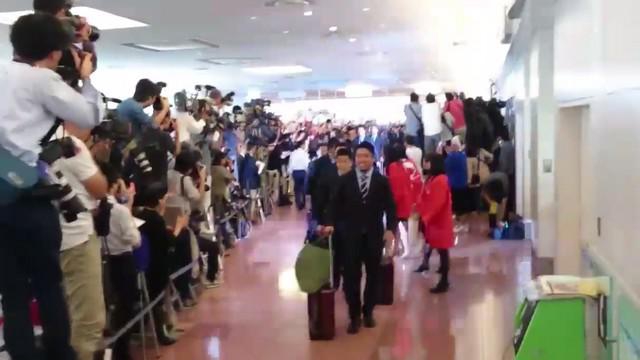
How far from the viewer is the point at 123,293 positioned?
19.0 feet

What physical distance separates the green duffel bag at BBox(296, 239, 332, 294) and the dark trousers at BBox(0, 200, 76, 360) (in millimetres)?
3666

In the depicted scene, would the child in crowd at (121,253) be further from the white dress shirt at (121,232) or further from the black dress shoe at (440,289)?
the black dress shoe at (440,289)

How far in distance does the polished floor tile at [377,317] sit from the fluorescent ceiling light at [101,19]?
4071 mm

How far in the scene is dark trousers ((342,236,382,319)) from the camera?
6906 millimetres

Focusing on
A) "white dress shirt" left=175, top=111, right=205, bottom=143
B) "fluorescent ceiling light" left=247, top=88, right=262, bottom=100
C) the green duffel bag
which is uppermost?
"fluorescent ceiling light" left=247, top=88, right=262, bottom=100

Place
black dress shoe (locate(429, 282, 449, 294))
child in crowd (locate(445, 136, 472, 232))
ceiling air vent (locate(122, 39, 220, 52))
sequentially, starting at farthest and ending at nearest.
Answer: ceiling air vent (locate(122, 39, 220, 52))
child in crowd (locate(445, 136, 472, 232))
black dress shoe (locate(429, 282, 449, 294))

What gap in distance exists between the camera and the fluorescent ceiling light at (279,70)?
23131 millimetres

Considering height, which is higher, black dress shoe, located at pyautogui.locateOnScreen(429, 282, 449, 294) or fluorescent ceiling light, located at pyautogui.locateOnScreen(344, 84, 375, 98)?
fluorescent ceiling light, located at pyautogui.locateOnScreen(344, 84, 375, 98)

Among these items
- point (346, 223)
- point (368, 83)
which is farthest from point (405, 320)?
point (368, 83)

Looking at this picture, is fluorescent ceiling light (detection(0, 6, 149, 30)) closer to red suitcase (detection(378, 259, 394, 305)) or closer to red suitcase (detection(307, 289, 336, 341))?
red suitcase (detection(378, 259, 394, 305))

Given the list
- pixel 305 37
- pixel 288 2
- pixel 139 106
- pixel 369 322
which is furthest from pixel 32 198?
pixel 305 37

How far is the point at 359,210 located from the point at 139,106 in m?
2.05

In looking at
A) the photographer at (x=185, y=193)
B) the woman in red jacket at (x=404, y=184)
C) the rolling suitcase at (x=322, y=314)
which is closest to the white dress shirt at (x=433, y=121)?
the woman in red jacket at (x=404, y=184)

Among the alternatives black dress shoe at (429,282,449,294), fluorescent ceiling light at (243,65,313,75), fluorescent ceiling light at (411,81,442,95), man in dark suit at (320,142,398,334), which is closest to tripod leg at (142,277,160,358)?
man in dark suit at (320,142,398,334)
